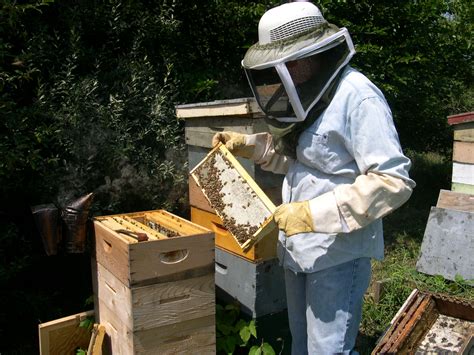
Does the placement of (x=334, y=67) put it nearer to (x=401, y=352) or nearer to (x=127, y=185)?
(x=401, y=352)

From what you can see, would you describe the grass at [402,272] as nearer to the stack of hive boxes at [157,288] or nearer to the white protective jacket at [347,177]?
the stack of hive boxes at [157,288]

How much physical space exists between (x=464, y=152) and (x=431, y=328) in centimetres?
223

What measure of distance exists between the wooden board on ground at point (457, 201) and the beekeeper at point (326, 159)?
2811 millimetres

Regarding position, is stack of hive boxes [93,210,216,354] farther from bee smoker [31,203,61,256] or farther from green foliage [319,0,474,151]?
green foliage [319,0,474,151]

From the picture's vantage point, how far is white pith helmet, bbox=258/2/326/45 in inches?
77.9

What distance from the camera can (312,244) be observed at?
6.86 feet

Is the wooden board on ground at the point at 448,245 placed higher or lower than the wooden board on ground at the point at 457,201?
lower

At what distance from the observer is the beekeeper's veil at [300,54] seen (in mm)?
1949

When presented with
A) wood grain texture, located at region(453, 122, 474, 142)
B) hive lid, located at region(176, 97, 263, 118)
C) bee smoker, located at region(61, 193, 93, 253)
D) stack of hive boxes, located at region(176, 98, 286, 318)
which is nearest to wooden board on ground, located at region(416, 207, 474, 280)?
wood grain texture, located at region(453, 122, 474, 142)

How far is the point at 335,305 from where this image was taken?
2.09 m

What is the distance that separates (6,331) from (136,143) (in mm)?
1575

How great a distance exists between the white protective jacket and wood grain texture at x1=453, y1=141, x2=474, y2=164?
3042 mm

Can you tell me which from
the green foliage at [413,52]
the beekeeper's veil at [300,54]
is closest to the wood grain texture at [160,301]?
the beekeeper's veil at [300,54]

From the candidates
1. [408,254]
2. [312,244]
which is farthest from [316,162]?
[408,254]
